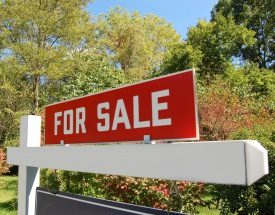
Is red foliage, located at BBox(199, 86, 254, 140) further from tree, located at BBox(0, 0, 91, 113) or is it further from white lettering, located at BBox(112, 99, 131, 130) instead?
white lettering, located at BBox(112, 99, 131, 130)

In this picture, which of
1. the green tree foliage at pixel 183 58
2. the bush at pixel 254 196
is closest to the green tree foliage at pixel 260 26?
the green tree foliage at pixel 183 58

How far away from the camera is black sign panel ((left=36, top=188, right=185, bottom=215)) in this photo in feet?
9.65

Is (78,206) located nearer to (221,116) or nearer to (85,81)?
(221,116)

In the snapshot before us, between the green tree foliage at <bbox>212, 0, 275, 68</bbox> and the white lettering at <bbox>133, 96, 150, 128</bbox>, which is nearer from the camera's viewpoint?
the white lettering at <bbox>133, 96, 150, 128</bbox>

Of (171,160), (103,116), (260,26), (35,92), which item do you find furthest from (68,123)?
(260,26)

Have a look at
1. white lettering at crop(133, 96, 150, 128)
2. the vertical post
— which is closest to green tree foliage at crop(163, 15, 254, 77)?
the vertical post

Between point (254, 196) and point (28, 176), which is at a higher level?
point (28, 176)

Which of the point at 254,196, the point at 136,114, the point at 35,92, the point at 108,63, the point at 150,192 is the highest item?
the point at 108,63

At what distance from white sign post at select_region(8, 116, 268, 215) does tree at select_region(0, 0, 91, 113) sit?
24015 millimetres

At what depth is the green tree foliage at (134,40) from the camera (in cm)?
3994

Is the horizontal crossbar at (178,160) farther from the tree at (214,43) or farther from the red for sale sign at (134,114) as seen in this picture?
the tree at (214,43)

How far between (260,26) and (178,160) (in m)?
42.1

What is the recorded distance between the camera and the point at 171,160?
2486mm

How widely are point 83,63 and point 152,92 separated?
27.0 metres
